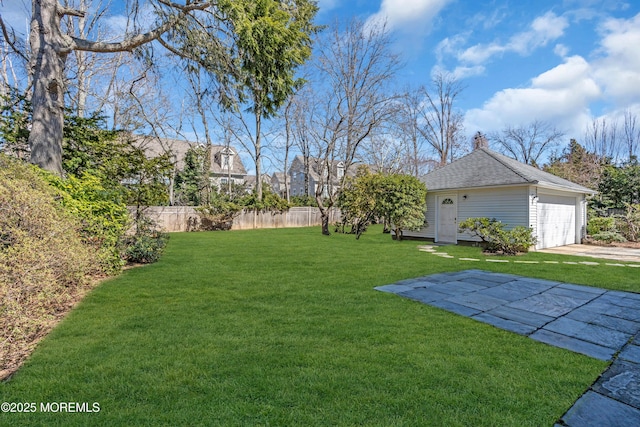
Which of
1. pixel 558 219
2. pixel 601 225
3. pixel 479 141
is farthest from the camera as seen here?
pixel 479 141

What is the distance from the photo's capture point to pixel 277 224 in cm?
2058

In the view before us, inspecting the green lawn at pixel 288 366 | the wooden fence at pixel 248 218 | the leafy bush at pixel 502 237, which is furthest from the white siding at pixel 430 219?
the wooden fence at pixel 248 218

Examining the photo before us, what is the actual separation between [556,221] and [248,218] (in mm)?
15283

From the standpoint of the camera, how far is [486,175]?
1106 cm

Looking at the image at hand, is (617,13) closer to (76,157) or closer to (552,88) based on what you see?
(552,88)

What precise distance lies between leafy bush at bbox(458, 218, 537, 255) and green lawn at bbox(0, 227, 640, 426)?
653cm

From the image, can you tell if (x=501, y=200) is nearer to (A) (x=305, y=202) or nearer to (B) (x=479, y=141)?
(B) (x=479, y=141)

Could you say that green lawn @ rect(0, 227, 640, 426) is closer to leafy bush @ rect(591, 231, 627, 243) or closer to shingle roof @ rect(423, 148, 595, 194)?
shingle roof @ rect(423, 148, 595, 194)

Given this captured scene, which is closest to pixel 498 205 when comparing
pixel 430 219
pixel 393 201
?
pixel 430 219

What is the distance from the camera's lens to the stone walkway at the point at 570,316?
2006 mm

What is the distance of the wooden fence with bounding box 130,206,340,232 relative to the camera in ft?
53.6

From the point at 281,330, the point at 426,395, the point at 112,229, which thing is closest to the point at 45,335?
the point at 281,330

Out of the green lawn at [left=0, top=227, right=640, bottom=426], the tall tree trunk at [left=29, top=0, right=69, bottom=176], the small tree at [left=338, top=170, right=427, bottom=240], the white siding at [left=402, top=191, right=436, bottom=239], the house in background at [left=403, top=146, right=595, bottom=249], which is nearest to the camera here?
the green lawn at [left=0, top=227, right=640, bottom=426]

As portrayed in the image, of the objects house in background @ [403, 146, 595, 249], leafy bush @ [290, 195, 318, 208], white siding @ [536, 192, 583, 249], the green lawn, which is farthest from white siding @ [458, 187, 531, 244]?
leafy bush @ [290, 195, 318, 208]
